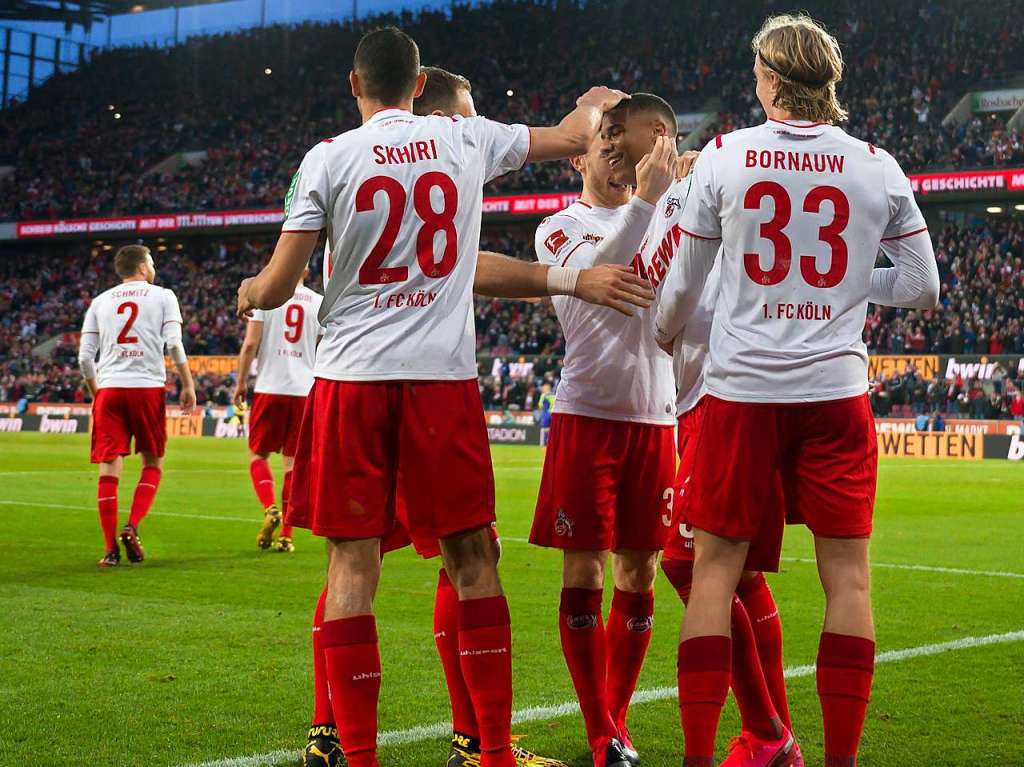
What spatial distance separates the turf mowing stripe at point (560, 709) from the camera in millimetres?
3857

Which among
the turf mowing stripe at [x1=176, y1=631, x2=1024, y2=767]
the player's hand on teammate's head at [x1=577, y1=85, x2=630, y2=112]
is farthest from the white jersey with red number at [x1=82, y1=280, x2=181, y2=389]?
the player's hand on teammate's head at [x1=577, y1=85, x2=630, y2=112]

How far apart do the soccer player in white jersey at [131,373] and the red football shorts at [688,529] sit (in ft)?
18.0

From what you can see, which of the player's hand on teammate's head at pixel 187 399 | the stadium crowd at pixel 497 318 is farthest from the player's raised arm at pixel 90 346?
the stadium crowd at pixel 497 318

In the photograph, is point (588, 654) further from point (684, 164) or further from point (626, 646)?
point (684, 164)

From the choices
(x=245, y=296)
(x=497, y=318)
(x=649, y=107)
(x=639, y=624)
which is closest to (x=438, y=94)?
(x=649, y=107)

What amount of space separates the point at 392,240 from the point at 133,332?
5.92m

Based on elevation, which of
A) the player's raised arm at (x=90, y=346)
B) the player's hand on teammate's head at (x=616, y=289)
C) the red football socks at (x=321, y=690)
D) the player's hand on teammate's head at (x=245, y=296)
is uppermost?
the player's hand on teammate's head at (x=616, y=289)

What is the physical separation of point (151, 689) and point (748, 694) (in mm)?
2345

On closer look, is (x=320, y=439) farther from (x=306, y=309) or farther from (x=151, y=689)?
(x=306, y=309)

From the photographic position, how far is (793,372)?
11.0 ft

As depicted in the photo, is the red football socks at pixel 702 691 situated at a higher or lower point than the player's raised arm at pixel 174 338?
lower

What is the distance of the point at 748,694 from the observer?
12.4 feet

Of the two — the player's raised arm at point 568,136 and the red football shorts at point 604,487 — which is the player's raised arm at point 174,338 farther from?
the player's raised arm at point 568,136

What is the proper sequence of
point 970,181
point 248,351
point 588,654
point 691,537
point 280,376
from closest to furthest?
A: 1. point 691,537
2. point 588,654
3. point 280,376
4. point 248,351
5. point 970,181
